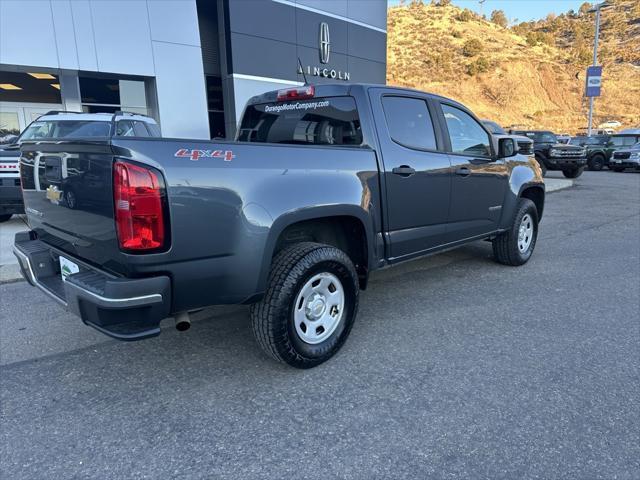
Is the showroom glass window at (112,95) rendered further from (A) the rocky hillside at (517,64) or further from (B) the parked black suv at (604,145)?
(A) the rocky hillside at (517,64)

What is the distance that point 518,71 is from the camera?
2121 inches

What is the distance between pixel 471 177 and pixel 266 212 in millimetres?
2570

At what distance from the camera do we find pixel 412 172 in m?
3.86

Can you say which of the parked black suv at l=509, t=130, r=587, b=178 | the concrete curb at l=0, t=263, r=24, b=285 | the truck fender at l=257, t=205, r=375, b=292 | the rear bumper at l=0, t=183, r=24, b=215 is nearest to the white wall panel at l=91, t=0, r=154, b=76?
the rear bumper at l=0, t=183, r=24, b=215

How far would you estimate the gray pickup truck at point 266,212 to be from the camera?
7.89ft

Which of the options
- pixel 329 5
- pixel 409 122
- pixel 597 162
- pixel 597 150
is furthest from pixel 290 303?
pixel 597 162

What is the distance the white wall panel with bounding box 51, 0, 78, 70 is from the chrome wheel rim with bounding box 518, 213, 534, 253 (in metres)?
12.8

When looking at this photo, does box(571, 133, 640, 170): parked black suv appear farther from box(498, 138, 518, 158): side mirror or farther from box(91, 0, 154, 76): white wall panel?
box(498, 138, 518, 158): side mirror

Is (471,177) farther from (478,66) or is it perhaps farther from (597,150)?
(478,66)

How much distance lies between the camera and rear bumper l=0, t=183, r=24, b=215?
7406 millimetres

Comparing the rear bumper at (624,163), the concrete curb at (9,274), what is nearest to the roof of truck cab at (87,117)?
the concrete curb at (9,274)

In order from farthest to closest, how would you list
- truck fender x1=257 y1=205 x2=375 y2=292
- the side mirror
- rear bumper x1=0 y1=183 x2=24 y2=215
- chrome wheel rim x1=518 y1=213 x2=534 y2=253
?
1. rear bumper x1=0 y1=183 x2=24 y2=215
2. chrome wheel rim x1=518 y1=213 x2=534 y2=253
3. the side mirror
4. truck fender x1=257 y1=205 x2=375 y2=292

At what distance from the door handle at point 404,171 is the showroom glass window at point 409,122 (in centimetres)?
20

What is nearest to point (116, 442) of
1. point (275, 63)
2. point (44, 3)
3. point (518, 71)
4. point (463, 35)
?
point (44, 3)
